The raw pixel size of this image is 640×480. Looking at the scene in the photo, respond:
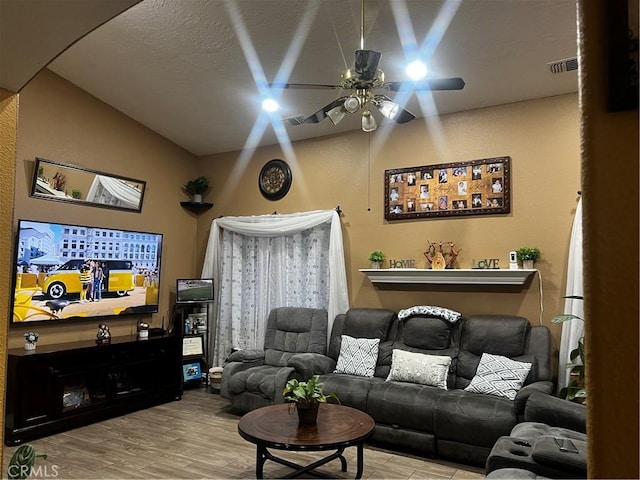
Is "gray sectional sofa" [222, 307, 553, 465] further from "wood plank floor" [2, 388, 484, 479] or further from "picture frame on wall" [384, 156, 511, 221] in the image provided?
"picture frame on wall" [384, 156, 511, 221]

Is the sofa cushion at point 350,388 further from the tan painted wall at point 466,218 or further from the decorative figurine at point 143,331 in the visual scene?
the decorative figurine at point 143,331

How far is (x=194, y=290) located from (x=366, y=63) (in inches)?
165

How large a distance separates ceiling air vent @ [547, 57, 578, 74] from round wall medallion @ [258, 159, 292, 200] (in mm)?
3232

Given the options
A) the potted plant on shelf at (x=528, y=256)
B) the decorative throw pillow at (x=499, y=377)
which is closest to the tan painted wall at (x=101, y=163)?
the decorative throw pillow at (x=499, y=377)

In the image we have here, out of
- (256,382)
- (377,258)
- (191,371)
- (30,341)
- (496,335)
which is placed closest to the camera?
(496,335)

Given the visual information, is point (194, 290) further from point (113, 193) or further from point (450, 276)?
point (450, 276)

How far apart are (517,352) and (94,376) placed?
163 inches

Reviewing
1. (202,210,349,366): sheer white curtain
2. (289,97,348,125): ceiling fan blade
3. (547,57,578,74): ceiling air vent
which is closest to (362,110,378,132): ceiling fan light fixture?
(289,97,348,125): ceiling fan blade

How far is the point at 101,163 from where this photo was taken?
18.3 ft

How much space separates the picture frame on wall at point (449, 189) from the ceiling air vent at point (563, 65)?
94cm

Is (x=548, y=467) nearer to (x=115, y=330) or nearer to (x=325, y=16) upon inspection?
(x=325, y=16)

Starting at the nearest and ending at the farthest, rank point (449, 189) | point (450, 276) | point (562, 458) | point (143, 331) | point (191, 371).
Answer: point (562, 458) → point (450, 276) → point (449, 189) → point (143, 331) → point (191, 371)

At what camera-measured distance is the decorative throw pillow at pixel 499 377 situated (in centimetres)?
392

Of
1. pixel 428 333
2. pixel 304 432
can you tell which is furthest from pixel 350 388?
pixel 304 432
